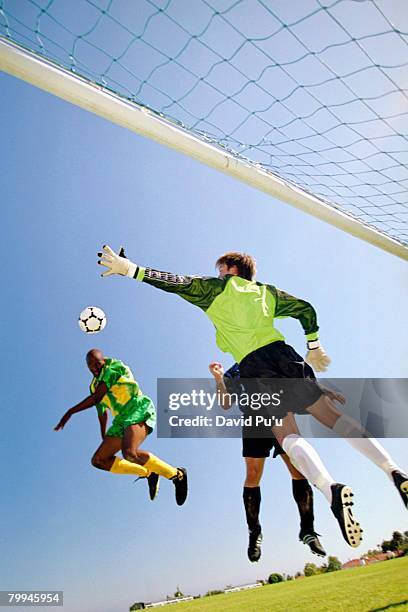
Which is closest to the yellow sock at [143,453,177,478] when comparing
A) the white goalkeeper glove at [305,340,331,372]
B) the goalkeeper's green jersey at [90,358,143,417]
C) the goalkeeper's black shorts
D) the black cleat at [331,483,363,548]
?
the goalkeeper's green jersey at [90,358,143,417]

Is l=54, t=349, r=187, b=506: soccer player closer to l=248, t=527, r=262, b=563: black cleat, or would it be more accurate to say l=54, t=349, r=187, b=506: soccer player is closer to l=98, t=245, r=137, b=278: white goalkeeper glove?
l=248, t=527, r=262, b=563: black cleat

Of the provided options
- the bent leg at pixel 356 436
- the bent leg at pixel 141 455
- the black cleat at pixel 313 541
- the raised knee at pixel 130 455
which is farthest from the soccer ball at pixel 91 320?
the black cleat at pixel 313 541

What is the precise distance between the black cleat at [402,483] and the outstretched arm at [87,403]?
6.91 feet

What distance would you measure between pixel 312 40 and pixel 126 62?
1087 mm

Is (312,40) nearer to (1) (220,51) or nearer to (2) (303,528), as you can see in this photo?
(1) (220,51)

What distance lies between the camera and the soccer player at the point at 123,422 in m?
3.53

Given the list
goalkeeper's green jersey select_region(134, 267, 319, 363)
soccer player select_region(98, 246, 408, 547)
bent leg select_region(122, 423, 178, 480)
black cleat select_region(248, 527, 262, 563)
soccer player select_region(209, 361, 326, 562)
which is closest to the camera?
soccer player select_region(98, 246, 408, 547)

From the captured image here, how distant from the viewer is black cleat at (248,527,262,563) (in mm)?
2969

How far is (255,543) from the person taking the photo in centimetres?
299

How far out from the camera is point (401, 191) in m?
3.67

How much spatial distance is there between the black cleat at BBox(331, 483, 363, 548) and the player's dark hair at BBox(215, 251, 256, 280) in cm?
164

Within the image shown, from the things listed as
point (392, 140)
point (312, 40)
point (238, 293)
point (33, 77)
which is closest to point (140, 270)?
point (238, 293)

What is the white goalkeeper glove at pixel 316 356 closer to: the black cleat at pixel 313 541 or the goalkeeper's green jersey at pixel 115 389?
the black cleat at pixel 313 541

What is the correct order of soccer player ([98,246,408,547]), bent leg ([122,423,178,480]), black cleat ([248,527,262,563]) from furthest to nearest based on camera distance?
bent leg ([122,423,178,480]) < black cleat ([248,527,262,563]) < soccer player ([98,246,408,547])
